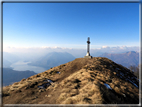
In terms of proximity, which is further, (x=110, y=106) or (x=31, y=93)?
(x=31, y=93)

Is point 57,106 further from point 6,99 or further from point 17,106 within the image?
point 6,99

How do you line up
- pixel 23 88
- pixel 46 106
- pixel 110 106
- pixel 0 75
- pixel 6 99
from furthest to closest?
pixel 23 88 → pixel 6 99 → pixel 0 75 → pixel 46 106 → pixel 110 106

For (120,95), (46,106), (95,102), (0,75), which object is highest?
(0,75)

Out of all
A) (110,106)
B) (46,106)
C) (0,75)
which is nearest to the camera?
(110,106)

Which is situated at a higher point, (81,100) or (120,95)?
(81,100)

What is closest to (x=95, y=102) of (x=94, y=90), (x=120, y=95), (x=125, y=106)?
(x=94, y=90)

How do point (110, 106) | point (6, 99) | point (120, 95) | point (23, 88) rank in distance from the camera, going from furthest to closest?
point (23, 88) → point (120, 95) → point (6, 99) → point (110, 106)

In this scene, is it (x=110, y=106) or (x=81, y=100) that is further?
(x=81, y=100)

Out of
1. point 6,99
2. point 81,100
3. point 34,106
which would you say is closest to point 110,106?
point 81,100

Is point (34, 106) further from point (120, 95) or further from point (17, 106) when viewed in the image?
point (120, 95)
